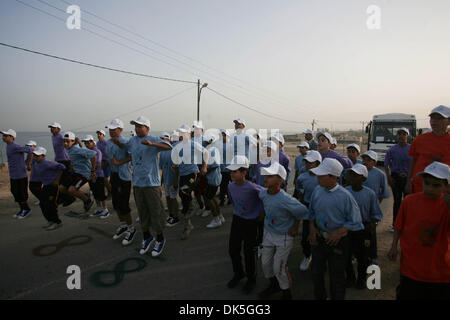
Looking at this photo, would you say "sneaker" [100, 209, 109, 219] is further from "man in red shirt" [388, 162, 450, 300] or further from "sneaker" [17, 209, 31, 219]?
"man in red shirt" [388, 162, 450, 300]

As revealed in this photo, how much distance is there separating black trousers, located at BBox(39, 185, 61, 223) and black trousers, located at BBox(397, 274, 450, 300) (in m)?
5.90

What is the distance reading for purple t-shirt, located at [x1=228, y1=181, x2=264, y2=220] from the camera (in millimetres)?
3057

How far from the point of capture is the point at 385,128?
13.1 meters

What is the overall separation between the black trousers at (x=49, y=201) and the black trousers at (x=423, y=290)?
19.4 feet

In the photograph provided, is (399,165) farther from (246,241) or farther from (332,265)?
(246,241)

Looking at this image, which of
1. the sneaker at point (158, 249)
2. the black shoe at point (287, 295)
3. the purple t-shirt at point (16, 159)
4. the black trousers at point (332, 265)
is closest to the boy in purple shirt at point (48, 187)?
the purple t-shirt at point (16, 159)

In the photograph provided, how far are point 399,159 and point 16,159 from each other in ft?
27.4

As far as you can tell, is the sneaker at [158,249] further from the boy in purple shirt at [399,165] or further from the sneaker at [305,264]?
the boy in purple shirt at [399,165]

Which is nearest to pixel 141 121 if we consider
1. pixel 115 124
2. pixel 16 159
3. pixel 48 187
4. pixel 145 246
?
pixel 115 124

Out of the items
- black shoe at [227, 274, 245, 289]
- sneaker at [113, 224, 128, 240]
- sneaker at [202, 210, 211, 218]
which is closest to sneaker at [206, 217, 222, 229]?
sneaker at [202, 210, 211, 218]

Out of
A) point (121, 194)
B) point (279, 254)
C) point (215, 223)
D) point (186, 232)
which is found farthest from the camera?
point (215, 223)

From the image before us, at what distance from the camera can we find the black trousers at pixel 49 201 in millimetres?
4996

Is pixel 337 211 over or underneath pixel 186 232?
over
